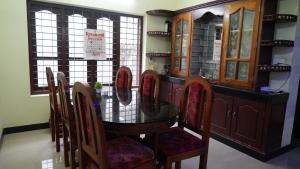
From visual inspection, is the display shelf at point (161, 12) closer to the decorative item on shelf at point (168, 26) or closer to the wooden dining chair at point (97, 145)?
the decorative item on shelf at point (168, 26)

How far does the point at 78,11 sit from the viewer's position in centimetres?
361

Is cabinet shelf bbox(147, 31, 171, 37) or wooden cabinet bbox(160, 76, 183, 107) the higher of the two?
cabinet shelf bbox(147, 31, 171, 37)

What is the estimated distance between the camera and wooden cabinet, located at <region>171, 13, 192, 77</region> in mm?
3891

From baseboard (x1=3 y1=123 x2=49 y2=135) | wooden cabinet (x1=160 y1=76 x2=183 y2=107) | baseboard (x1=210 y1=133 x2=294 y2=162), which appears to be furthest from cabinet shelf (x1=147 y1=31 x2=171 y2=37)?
baseboard (x1=3 y1=123 x2=49 y2=135)

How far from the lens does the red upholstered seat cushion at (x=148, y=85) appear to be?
2.73 meters

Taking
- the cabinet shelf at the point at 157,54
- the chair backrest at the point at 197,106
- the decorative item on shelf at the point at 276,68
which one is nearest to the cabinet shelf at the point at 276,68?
A: the decorative item on shelf at the point at 276,68

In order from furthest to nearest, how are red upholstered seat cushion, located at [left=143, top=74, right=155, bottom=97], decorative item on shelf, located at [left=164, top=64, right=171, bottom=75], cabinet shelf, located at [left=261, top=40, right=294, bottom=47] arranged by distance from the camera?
decorative item on shelf, located at [left=164, top=64, right=171, bottom=75] → red upholstered seat cushion, located at [left=143, top=74, right=155, bottom=97] → cabinet shelf, located at [left=261, top=40, right=294, bottom=47]

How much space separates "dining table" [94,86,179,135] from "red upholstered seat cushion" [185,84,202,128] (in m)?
0.15

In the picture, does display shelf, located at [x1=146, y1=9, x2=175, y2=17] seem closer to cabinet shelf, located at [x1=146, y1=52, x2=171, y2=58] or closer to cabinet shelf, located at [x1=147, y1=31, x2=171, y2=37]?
cabinet shelf, located at [x1=147, y1=31, x2=171, y2=37]

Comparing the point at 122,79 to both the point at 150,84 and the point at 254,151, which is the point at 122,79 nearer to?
the point at 150,84

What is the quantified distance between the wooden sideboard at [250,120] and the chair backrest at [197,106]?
103 cm

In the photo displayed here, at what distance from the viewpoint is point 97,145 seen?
1.45 m

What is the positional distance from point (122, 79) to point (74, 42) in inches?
44.2

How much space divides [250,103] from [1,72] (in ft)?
11.4
